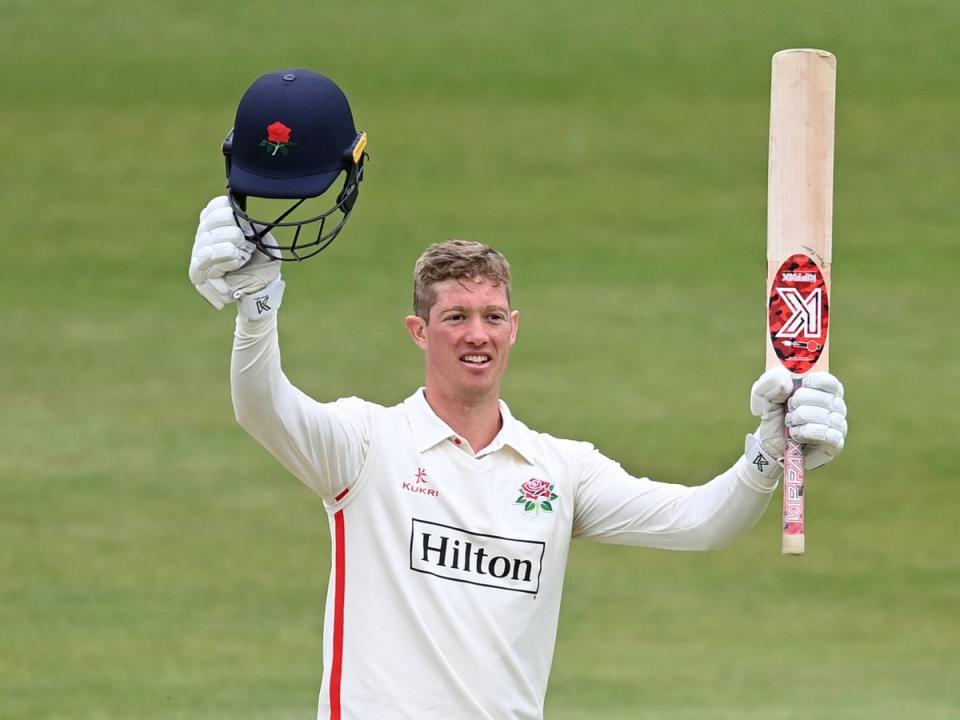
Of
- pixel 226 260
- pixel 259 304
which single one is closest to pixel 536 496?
pixel 259 304

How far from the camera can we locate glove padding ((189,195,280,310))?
367 centimetres

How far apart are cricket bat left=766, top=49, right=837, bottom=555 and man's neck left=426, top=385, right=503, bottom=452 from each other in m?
0.67

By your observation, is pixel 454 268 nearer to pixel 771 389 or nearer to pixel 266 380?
pixel 266 380

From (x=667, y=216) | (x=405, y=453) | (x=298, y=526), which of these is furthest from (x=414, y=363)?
(x=405, y=453)

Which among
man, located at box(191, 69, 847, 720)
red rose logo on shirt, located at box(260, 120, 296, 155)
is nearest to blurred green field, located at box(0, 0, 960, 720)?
man, located at box(191, 69, 847, 720)

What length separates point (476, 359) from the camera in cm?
419

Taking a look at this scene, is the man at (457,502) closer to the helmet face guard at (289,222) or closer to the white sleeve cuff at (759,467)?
the white sleeve cuff at (759,467)

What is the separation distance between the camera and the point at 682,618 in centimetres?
1009

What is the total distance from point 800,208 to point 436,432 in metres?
1.01

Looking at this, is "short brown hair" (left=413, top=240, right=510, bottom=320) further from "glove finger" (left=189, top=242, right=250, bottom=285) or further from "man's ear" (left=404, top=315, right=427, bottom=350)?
"glove finger" (left=189, top=242, right=250, bottom=285)

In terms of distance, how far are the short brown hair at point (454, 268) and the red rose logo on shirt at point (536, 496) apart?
429mm

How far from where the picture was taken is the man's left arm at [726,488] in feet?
13.6

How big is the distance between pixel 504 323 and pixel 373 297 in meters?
11.0

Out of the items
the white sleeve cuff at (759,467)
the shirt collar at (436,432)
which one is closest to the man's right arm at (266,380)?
the shirt collar at (436,432)
